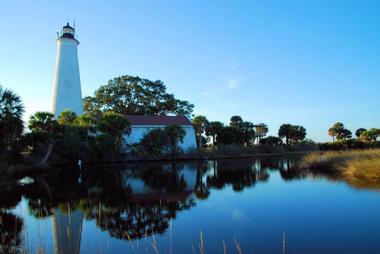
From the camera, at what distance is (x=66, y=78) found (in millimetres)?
36688

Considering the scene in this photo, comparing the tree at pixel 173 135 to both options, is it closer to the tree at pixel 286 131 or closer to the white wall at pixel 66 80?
→ the white wall at pixel 66 80

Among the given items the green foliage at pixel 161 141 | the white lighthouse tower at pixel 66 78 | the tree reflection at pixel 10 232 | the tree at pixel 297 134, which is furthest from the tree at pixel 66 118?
the tree at pixel 297 134

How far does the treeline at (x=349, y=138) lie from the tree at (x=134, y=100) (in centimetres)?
2281

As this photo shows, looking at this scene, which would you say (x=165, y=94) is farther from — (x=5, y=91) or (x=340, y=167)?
(x=340, y=167)

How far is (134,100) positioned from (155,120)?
9.37 metres

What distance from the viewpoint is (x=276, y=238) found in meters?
6.52

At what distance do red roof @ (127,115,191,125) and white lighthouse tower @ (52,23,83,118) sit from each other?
275 inches


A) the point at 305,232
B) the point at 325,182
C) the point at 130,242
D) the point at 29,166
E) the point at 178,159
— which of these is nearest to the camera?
the point at 130,242

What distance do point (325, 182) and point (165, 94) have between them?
3928 centimetres

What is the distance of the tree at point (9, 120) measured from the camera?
19.6 meters

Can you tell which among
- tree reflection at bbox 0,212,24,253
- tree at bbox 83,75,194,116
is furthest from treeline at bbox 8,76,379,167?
tree reflection at bbox 0,212,24,253

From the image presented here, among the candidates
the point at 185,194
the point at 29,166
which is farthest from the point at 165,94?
the point at 185,194

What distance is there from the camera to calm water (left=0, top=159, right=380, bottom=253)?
6109 mm

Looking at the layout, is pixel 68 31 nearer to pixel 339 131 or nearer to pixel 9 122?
pixel 9 122
